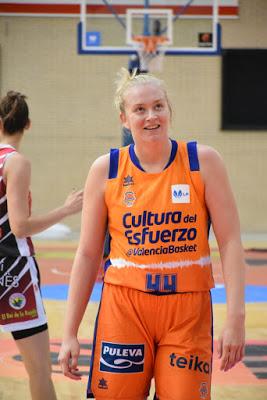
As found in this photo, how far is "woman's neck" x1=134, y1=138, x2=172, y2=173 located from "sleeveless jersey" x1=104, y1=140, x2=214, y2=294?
4 centimetres

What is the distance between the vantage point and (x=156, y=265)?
10.2 feet

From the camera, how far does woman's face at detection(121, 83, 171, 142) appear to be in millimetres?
3221

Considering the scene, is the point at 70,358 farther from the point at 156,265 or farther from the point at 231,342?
the point at 231,342

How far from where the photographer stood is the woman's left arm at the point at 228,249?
3082 mm

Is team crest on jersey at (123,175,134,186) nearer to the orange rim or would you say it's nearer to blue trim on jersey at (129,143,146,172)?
blue trim on jersey at (129,143,146,172)

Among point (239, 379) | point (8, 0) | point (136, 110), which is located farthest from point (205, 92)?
point (136, 110)

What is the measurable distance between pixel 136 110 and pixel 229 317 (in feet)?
2.92

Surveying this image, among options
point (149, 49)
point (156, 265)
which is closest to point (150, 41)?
point (149, 49)

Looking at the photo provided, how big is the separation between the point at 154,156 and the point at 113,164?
168mm

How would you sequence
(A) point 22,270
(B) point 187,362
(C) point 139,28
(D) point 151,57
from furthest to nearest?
(C) point 139,28, (D) point 151,57, (A) point 22,270, (B) point 187,362

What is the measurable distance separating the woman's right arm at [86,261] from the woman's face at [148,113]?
0.60ft

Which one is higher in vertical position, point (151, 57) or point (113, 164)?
point (151, 57)

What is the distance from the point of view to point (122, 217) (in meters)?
3.19

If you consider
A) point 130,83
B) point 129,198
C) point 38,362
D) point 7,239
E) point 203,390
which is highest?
point 130,83
